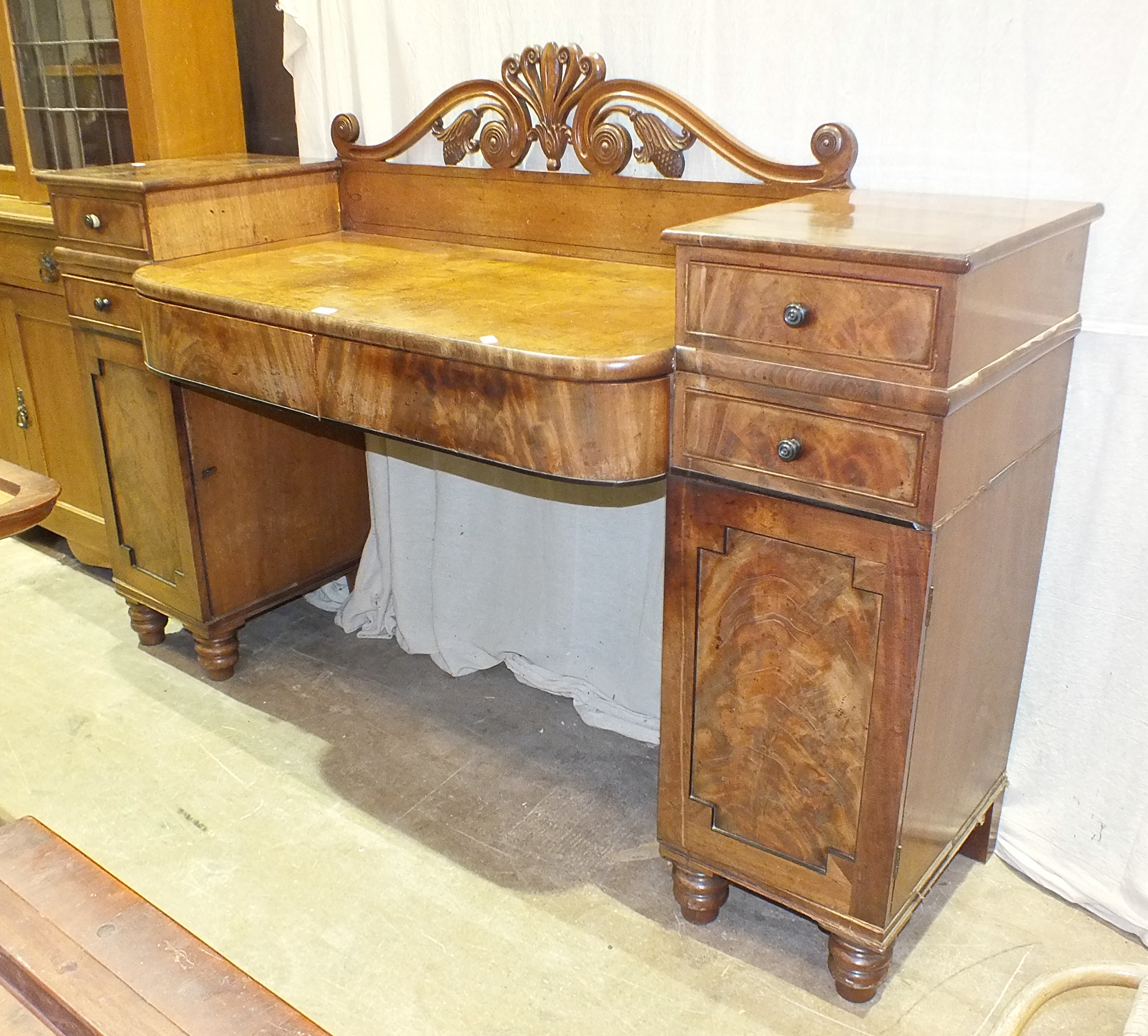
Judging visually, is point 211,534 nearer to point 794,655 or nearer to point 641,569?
point 641,569

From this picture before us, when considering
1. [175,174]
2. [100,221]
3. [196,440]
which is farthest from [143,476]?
[175,174]

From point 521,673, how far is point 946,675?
1.24 metres

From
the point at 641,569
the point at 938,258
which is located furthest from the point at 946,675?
the point at 641,569

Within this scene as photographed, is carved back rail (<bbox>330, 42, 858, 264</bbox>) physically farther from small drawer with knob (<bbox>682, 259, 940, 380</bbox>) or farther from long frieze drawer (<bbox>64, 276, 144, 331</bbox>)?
long frieze drawer (<bbox>64, 276, 144, 331</bbox>)

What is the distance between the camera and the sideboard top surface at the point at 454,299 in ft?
4.87

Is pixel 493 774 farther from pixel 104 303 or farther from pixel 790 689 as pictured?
pixel 104 303

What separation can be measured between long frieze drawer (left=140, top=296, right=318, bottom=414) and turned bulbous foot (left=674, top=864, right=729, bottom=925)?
979 millimetres

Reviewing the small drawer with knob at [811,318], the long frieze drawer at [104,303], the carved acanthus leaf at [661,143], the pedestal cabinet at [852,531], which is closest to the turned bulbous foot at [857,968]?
the pedestal cabinet at [852,531]

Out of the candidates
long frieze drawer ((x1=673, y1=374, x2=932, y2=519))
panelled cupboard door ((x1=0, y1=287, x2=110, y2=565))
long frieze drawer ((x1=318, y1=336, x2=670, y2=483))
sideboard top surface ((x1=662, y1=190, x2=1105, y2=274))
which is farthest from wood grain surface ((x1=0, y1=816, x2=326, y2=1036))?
panelled cupboard door ((x1=0, y1=287, x2=110, y2=565))

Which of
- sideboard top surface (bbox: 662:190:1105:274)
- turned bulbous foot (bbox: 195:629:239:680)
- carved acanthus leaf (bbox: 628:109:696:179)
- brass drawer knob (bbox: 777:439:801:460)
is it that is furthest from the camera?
turned bulbous foot (bbox: 195:629:239:680)

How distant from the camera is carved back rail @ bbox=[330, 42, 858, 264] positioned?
186 cm

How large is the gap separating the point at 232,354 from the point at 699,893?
120 cm

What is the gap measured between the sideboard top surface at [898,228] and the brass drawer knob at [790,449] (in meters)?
0.24

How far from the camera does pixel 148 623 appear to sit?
2.71 metres
